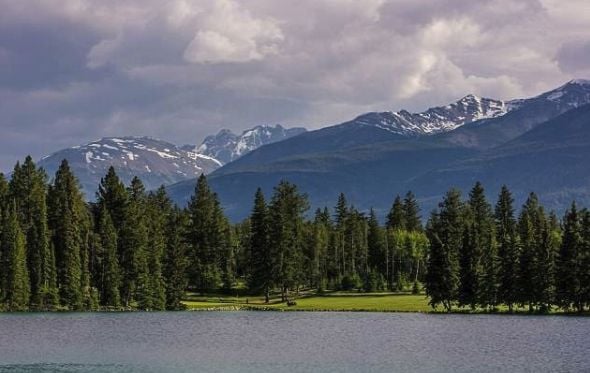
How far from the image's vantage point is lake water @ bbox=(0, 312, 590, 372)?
62.4m

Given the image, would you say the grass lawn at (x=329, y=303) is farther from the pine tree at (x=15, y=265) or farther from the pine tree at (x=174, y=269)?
the pine tree at (x=15, y=265)

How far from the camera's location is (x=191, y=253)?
16388 cm

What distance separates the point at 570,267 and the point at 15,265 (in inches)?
Answer: 3149

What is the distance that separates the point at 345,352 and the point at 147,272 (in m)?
71.2

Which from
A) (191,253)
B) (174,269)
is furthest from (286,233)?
(191,253)

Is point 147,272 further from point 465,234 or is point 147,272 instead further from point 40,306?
point 465,234

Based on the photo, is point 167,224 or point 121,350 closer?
point 121,350

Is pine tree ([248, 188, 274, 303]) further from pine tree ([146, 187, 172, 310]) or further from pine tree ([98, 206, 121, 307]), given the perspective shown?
pine tree ([98, 206, 121, 307])

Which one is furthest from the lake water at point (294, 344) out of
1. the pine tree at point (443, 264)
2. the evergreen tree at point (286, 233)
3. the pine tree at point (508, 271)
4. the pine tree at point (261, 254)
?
the pine tree at point (261, 254)

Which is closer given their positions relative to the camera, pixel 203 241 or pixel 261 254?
pixel 261 254

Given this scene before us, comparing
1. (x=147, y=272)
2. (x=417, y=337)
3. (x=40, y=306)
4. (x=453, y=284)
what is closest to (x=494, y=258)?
(x=453, y=284)

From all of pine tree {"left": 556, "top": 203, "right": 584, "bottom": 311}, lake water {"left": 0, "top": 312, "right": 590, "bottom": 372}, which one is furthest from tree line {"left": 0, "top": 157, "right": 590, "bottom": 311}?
lake water {"left": 0, "top": 312, "right": 590, "bottom": 372}

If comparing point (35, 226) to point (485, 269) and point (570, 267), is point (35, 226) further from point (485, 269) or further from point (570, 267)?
point (570, 267)

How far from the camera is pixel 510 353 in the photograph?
6919cm
